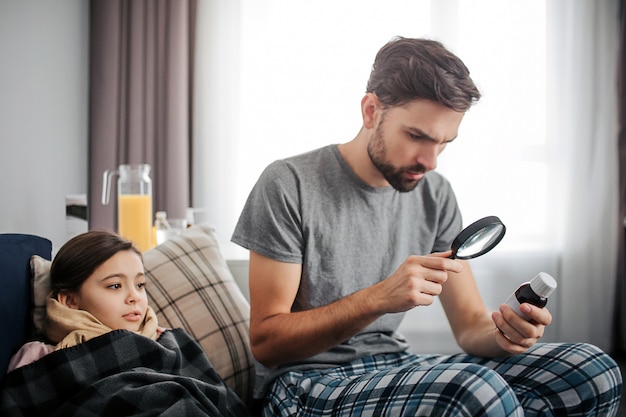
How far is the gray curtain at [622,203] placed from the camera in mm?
3250

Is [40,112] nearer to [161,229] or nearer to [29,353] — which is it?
[161,229]

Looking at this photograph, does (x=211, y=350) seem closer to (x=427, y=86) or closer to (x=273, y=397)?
(x=273, y=397)

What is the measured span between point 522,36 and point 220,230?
1772mm

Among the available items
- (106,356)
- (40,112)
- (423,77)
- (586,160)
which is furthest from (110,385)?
(586,160)

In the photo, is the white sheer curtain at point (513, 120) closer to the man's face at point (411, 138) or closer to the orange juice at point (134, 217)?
the orange juice at point (134, 217)

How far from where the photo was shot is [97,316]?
1231mm

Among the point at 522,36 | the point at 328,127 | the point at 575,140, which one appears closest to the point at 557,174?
the point at 575,140

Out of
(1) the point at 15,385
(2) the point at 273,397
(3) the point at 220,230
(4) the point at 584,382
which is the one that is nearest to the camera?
(1) the point at 15,385

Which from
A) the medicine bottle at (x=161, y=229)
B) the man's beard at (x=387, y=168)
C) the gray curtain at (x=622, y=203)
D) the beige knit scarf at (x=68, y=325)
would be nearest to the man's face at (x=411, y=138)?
the man's beard at (x=387, y=168)

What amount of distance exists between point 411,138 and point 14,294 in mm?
801

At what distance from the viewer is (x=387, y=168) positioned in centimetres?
139

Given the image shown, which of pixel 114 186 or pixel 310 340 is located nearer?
pixel 310 340

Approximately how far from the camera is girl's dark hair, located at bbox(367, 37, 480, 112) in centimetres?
132

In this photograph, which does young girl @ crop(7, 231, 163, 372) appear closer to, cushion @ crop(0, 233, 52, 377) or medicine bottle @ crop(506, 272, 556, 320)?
cushion @ crop(0, 233, 52, 377)
